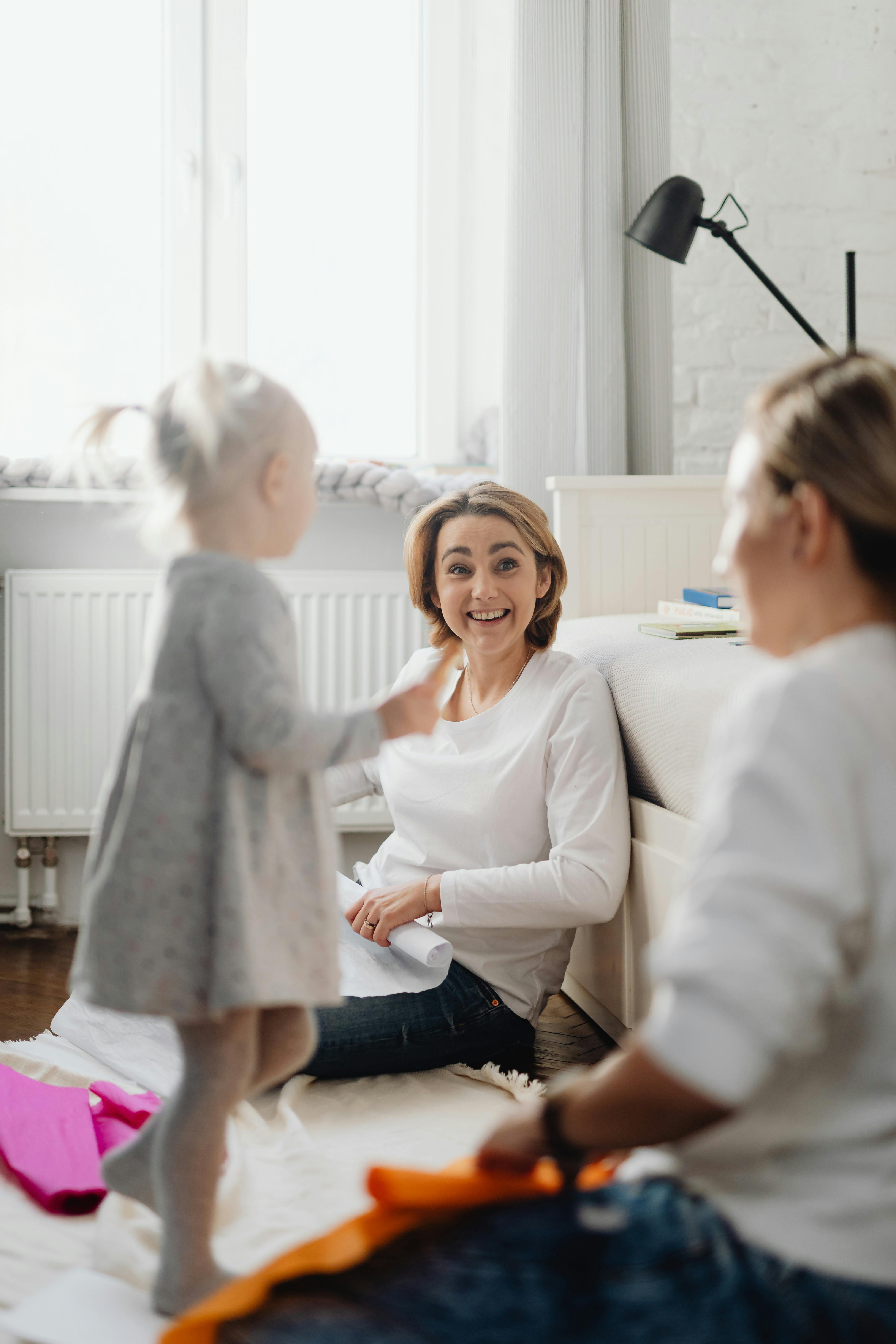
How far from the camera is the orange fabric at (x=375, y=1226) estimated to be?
0.62 metres

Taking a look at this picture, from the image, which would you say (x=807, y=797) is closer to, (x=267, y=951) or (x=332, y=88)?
(x=267, y=951)

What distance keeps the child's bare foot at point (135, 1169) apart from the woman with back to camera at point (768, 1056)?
32 centimetres

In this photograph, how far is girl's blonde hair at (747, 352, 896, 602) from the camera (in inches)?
23.8

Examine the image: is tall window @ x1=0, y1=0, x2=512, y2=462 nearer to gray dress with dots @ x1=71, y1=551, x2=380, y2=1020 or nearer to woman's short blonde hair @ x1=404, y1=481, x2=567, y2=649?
woman's short blonde hair @ x1=404, y1=481, x2=567, y2=649

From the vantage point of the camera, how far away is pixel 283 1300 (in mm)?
623

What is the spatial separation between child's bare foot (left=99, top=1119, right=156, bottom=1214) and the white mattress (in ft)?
2.22

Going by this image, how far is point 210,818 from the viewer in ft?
2.67

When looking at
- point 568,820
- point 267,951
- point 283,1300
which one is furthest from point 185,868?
point 568,820

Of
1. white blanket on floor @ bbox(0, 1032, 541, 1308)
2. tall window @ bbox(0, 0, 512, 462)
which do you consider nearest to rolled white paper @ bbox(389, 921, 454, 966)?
white blanket on floor @ bbox(0, 1032, 541, 1308)

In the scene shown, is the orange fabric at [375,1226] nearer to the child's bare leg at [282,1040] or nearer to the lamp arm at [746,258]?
the child's bare leg at [282,1040]

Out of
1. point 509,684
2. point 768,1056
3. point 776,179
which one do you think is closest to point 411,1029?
point 509,684

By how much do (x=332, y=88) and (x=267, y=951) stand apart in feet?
7.73

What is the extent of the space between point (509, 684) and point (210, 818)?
2.76 ft

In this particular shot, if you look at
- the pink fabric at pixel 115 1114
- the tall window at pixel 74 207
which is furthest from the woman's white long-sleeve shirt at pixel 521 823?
the tall window at pixel 74 207
